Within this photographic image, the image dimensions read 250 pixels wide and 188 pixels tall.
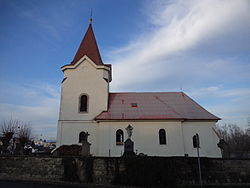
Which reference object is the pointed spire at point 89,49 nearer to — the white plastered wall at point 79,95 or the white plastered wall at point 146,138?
the white plastered wall at point 79,95

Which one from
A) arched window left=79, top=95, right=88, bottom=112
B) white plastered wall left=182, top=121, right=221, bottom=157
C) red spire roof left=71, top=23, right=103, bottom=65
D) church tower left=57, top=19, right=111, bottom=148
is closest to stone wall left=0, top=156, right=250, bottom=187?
church tower left=57, top=19, right=111, bottom=148

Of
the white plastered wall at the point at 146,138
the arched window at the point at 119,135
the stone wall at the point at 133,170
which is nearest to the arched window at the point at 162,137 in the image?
the white plastered wall at the point at 146,138

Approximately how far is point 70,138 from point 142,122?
8133 mm

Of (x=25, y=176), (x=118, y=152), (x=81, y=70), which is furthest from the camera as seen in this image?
(x=81, y=70)

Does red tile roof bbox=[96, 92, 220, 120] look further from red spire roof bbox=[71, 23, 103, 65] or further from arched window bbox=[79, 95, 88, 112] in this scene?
red spire roof bbox=[71, 23, 103, 65]

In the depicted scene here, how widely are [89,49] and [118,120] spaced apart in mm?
10339

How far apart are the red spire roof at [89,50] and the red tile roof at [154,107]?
5265 mm

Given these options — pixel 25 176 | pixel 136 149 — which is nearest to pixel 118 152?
pixel 136 149

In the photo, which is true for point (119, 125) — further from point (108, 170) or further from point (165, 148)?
point (108, 170)

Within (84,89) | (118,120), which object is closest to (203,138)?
(118,120)

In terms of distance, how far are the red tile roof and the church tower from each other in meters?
1.62

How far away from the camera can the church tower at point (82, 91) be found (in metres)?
21.8

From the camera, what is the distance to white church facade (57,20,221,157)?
20.8 metres

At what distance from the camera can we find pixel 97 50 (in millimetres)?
25438
